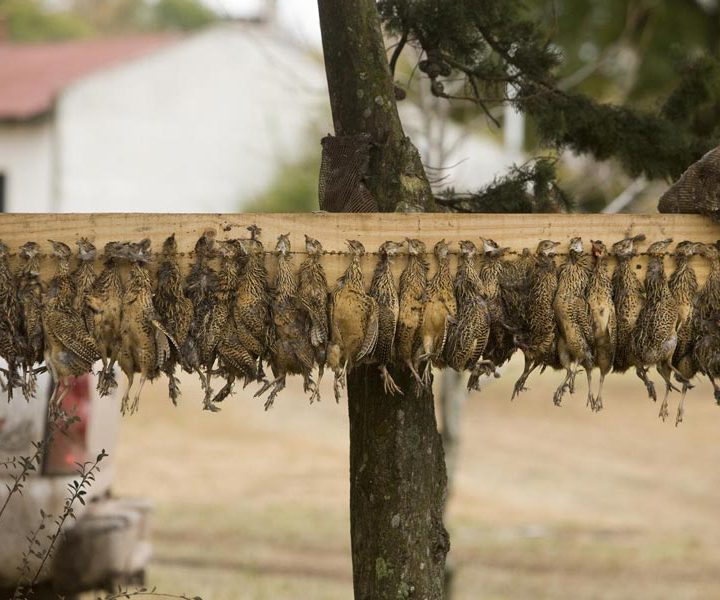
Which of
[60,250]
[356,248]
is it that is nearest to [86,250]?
[60,250]

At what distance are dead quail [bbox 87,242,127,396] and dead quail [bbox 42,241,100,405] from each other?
4 cm

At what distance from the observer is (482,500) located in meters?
10.6

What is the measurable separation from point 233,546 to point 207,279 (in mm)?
5782

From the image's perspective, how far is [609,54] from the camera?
7.96 metres

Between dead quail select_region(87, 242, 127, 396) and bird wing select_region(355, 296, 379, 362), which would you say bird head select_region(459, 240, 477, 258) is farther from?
dead quail select_region(87, 242, 127, 396)

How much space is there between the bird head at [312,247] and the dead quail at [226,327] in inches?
7.3

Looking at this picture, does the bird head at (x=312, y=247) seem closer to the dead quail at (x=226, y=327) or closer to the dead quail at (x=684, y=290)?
the dead quail at (x=226, y=327)

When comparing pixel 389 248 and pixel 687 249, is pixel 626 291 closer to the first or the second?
pixel 687 249

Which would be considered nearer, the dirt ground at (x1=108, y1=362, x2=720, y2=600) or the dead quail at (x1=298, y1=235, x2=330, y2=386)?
the dead quail at (x1=298, y1=235, x2=330, y2=386)

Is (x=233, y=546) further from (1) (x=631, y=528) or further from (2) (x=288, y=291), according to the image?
(2) (x=288, y=291)

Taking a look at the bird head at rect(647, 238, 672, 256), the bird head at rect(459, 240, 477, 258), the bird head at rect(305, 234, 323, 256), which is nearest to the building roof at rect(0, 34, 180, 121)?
the bird head at rect(305, 234, 323, 256)

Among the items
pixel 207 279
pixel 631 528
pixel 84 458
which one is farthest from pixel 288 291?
pixel 631 528

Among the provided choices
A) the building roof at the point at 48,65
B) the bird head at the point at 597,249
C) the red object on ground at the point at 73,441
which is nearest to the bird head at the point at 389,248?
the bird head at the point at 597,249

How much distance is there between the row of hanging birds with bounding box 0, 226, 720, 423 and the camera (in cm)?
316
